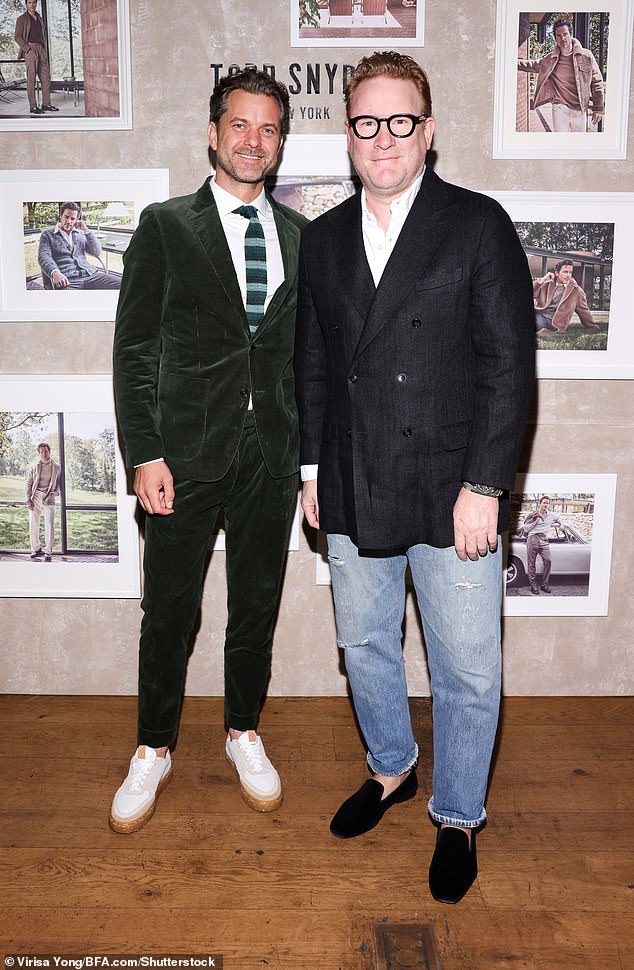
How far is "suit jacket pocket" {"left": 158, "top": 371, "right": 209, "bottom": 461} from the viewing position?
2.25 m

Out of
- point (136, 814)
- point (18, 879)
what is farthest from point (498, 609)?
point (18, 879)

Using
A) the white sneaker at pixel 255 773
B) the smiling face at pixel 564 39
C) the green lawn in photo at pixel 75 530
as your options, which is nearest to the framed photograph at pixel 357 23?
the smiling face at pixel 564 39

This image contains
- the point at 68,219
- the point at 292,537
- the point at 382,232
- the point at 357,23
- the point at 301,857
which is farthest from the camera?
the point at 292,537

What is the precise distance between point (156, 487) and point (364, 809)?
3.30 ft

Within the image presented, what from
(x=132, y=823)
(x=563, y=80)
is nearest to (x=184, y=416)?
(x=132, y=823)

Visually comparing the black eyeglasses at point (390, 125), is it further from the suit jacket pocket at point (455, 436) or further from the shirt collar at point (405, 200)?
the suit jacket pocket at point (455, 436)

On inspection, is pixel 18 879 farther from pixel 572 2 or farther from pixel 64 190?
pixel 572 2

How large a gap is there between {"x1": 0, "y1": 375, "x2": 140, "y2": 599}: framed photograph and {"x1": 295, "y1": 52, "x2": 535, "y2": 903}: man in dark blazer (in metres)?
1.02

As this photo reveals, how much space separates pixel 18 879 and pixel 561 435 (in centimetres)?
207

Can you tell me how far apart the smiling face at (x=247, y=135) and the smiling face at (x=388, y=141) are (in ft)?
1.08

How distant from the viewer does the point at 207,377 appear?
224cm

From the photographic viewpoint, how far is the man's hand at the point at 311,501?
7.46 feet

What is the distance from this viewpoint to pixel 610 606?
3.04m

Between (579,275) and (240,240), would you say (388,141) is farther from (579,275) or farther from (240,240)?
(579,275)
